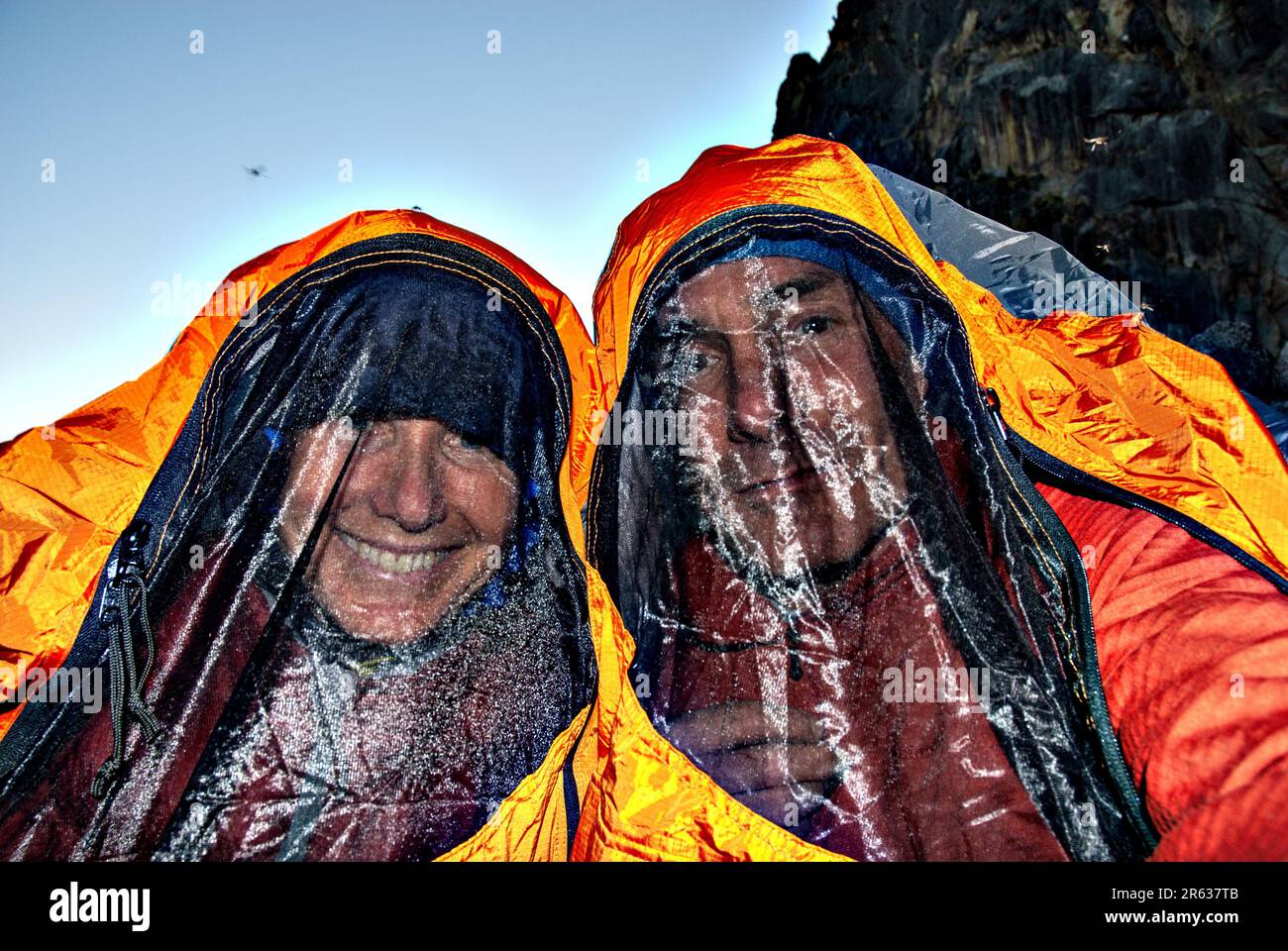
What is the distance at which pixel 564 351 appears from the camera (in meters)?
2.54

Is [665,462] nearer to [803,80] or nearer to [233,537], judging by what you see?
[233,537]

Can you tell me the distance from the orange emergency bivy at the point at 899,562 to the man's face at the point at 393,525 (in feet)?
1.44

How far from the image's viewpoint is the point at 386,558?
2.06 meters

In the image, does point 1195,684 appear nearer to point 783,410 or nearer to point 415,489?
point 783,410

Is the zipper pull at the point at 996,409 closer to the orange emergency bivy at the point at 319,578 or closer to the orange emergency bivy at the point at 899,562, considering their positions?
the orange emergency bivy at the point at 899,562

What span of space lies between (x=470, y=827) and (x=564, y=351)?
4.57ft

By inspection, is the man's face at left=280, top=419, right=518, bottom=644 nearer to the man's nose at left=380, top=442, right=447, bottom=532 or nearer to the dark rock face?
the man's nose at left=380, top=442, right=447, bottom=532

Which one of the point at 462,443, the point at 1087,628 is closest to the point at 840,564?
the point at 1087,628

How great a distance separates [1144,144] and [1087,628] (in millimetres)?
17973

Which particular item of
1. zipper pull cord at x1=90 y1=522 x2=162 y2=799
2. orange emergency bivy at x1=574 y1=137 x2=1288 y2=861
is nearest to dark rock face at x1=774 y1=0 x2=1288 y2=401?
orange emergency bivy at x1=574 y1=137 x2=1288 y2=861
